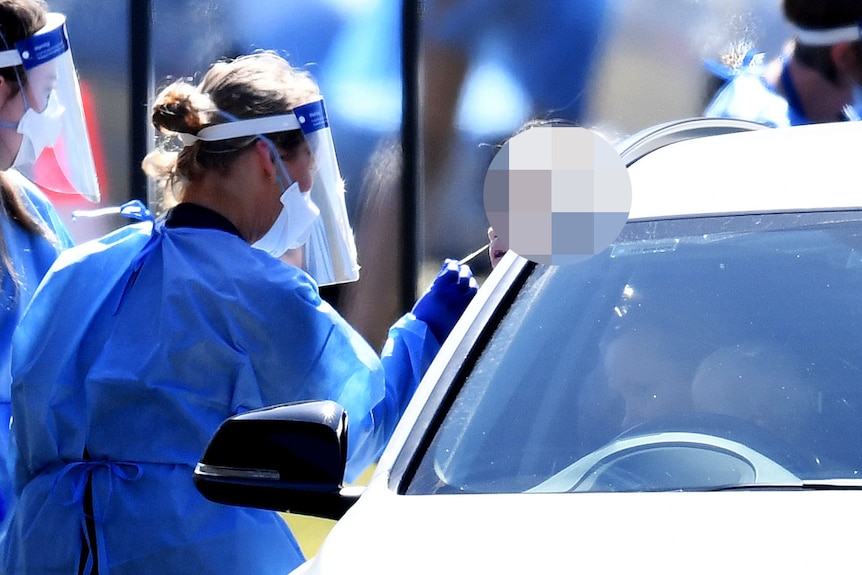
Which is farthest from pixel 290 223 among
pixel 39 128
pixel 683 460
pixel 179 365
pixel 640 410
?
pixel 683 460

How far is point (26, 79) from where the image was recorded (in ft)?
10.5

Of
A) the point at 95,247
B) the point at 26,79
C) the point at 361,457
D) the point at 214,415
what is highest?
the point at 26,79

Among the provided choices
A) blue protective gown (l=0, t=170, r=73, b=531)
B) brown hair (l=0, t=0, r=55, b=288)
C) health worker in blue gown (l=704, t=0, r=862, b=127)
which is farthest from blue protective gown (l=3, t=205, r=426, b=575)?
health worker in blue gown (l=704, t=0, r=862, b=127)

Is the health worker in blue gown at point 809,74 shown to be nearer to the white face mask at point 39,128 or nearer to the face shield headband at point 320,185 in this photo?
the face shield headband at point 320,185

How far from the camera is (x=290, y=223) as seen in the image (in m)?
3.01

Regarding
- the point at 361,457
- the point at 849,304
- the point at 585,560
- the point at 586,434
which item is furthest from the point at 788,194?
the point at 361,457

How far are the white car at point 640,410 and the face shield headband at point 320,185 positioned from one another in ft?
3.03

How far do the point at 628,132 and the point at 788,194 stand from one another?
212 cm

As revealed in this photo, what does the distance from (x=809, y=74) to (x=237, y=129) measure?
1918 mm

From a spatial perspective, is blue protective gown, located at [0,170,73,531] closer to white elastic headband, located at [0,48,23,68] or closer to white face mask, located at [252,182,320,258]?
white elastic headband, located at [0,48,23,68]

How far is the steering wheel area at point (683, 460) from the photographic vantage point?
1.75 metres

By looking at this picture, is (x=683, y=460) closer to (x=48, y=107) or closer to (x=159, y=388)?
(x=159, y=388)

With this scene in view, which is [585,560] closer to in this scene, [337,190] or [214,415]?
[214,415]

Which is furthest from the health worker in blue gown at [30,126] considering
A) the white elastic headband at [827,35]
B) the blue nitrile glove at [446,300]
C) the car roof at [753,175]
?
the white elastic headband at [827,35]
